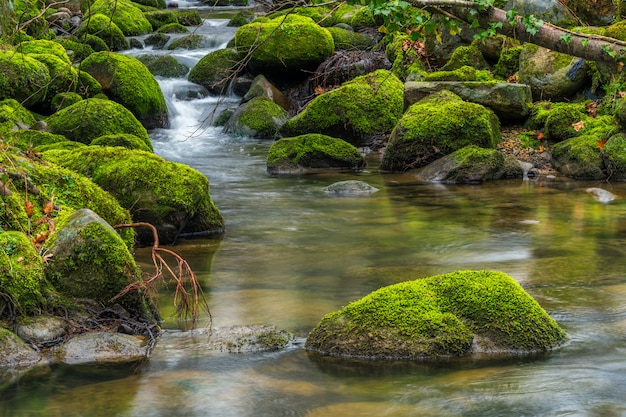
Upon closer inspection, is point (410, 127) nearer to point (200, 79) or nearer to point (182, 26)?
point (200, 79)

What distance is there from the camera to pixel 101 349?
5266 mm

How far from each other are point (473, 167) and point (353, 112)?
3386 millimetres

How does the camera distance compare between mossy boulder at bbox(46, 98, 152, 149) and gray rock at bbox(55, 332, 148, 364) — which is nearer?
gray rock at bbox(55, 332, 148, 364)

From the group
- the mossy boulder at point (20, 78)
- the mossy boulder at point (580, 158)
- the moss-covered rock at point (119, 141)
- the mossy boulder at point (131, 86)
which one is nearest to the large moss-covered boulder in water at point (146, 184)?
the moss-covered rock at point (119, 141)

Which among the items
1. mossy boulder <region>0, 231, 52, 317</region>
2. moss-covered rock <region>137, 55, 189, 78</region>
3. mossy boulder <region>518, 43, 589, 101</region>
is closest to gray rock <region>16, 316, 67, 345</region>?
mossy boulder <region>0, 231, 52, 317</region>

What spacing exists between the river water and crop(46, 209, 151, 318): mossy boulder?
20.5 inches

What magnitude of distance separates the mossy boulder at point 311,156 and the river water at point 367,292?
1.88ft

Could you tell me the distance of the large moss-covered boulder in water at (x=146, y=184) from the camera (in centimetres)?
847

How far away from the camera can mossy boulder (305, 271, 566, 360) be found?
523 cm

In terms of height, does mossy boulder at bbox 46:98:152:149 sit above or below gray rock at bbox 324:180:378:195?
above

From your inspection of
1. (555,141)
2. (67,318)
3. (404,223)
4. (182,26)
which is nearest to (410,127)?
(555,141)

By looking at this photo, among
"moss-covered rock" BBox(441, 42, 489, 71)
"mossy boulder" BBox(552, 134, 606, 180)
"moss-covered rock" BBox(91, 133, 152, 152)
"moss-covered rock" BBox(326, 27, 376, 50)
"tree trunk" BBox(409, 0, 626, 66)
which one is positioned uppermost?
"tree trunk" BBox(409, 0, 626, 66)

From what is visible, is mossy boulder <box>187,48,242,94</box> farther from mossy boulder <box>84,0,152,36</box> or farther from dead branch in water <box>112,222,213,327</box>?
dead branch in water <box>112,222,213,327</box>

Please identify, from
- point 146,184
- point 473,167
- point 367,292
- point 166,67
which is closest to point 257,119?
point 166,67
